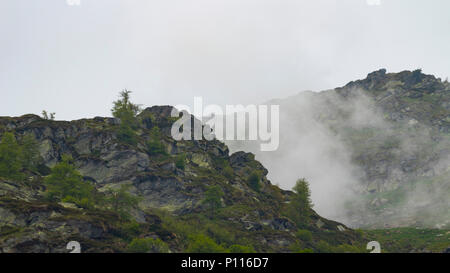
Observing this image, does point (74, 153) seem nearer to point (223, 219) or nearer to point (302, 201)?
point (223, 219)

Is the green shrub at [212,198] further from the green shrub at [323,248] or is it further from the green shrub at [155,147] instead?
the green shrub at [323,248]

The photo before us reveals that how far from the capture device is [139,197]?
7975 cm

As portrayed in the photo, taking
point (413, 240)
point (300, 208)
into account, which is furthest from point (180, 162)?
point (413, 240)

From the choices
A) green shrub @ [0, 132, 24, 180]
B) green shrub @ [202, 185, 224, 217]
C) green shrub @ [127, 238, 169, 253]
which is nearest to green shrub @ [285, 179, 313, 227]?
green shrub @ [202, 185, 224, 217]

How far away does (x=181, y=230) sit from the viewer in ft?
242

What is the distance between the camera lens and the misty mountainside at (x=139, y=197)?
57688 mm

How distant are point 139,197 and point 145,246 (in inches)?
1011

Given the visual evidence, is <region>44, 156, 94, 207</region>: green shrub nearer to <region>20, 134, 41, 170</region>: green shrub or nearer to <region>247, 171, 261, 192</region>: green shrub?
<region>20, 134, 41, 170</region>: green shrub


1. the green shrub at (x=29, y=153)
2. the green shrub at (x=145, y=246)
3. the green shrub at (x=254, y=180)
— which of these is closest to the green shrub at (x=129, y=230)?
the green shrub at (x=145, y=246)

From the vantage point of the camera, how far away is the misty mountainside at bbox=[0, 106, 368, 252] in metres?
57.7

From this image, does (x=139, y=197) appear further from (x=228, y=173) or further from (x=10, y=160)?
(x=228, y=173)

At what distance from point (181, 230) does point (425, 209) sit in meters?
150

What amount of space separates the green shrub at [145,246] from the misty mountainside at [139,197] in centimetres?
15
